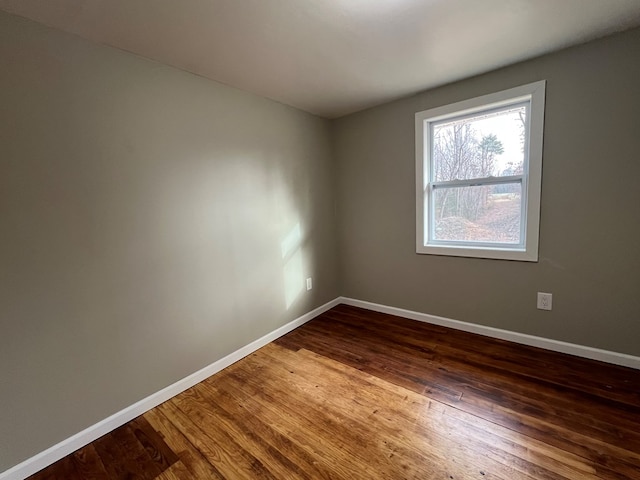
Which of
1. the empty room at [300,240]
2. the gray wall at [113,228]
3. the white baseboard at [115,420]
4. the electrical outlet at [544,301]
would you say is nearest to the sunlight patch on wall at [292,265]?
the empty room at [300,240]

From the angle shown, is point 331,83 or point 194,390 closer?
point 194,390

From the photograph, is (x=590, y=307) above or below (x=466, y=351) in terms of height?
above

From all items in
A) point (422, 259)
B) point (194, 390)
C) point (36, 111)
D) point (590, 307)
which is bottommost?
point (194, 390)

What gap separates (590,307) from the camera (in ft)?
6.53

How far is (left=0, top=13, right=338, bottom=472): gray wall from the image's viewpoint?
1326 millimetres

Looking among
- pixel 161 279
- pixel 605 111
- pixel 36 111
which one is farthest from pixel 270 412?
pixel 605 111

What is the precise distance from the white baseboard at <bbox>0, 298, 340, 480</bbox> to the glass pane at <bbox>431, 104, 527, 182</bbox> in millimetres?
2351

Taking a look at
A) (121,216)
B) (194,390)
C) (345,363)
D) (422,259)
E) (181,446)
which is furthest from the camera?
(422,259)

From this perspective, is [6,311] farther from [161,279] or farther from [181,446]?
[181,446]

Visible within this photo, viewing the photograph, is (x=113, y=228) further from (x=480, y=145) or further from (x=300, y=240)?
(x=480, y=145)

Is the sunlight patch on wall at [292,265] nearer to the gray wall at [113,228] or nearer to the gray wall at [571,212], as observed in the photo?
the gray wall at [113,228]

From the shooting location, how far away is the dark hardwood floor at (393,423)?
4.26ft

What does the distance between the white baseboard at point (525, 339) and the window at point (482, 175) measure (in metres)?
0.66

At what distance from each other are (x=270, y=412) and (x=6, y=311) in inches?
56.3
